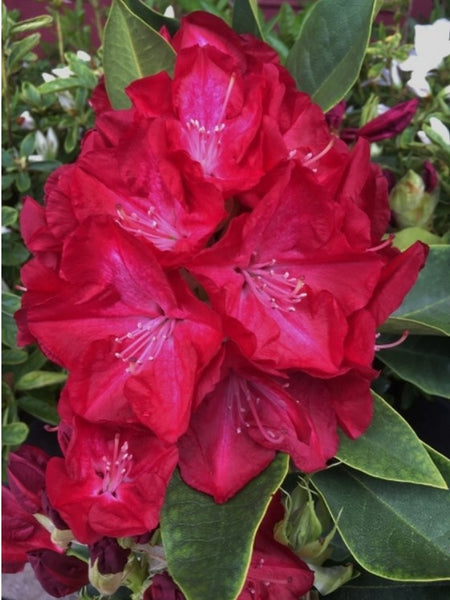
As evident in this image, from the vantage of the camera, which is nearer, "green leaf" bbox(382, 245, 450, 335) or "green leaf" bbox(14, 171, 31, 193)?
"green leaf" bbox(382, 245, 450, 335)

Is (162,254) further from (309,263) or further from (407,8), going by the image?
(407,8)

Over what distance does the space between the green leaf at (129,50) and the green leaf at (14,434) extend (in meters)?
0.43

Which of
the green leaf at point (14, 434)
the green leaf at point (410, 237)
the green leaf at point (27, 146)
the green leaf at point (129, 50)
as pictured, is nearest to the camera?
the green leaf at point (129, 50)

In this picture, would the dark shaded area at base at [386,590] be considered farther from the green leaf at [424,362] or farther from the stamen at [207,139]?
the stamen at [207,139]

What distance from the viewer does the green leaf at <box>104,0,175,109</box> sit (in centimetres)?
60

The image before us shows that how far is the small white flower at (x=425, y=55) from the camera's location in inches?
36.0

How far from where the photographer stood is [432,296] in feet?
2.17

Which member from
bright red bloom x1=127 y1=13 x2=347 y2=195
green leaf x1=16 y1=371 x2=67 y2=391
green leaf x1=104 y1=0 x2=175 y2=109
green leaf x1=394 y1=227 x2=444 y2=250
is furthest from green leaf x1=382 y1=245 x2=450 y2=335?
green leaf x1=16 y1=371 x2=67 y2=391

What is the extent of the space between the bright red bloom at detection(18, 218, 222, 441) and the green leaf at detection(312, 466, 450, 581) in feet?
0.52

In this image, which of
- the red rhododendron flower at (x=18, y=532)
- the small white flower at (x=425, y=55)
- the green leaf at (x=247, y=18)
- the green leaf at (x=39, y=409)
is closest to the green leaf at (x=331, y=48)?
the green leaf at (x=247, y=18)

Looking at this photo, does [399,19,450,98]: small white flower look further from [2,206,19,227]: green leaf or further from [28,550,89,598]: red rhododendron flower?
[28,550,89,598]: red rhododendron flower

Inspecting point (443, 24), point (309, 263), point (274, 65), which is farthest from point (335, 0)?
point (443, 24)

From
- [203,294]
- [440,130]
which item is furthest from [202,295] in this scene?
[440,130]

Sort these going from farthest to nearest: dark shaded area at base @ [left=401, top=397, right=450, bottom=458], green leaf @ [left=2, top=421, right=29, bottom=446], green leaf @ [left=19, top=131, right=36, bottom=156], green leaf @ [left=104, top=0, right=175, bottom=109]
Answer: green leaf @ [left=19, top=131, right=36, bottom=156] → green leaf @ [left=2, top=421, right=29, bottom=446] → dark shaded area at base @ [left=401, top=397, right=450, bottom=458] → green leaf @ [left=104, top=0, right=175, bottom=109]
